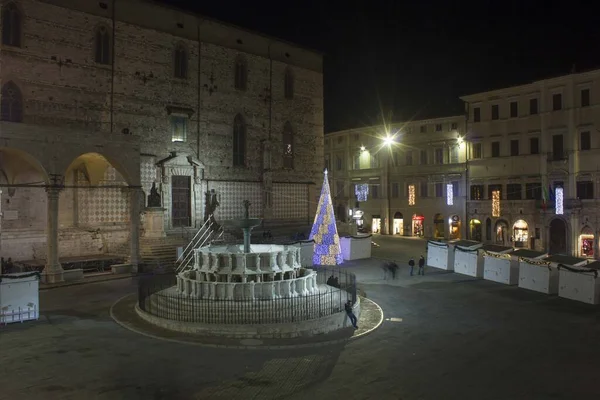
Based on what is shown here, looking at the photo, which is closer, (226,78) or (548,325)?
(548,325)

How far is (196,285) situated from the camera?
54.1 ft

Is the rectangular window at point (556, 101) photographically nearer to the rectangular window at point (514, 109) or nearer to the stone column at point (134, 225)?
the rectangular window at point (514, 109)

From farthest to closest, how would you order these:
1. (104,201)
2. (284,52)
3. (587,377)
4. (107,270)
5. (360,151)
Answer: (360,151) → (284,52) → (104,201) → (107,270) → (587,377)

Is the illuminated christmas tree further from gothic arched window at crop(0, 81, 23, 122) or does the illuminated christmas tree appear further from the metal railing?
gothic arched window at crop(0, 81, 23, 122)

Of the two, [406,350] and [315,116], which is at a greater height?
[315,116]

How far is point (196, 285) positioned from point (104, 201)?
51.3 feet

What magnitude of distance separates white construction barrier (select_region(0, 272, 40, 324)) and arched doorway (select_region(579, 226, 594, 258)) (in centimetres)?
3465

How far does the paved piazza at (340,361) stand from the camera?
10289mm

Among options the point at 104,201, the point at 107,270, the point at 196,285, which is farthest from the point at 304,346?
the point at 104,201

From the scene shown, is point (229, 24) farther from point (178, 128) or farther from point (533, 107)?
point (533, 107)

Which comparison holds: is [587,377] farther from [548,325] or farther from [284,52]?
[284,52]

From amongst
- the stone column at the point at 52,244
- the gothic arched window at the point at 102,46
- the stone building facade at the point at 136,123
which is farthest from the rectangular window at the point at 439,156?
the stone column at the point at 52,244

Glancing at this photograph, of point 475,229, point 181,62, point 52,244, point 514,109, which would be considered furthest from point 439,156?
point 52,244

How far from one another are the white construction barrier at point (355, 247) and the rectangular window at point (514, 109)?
17364mm
